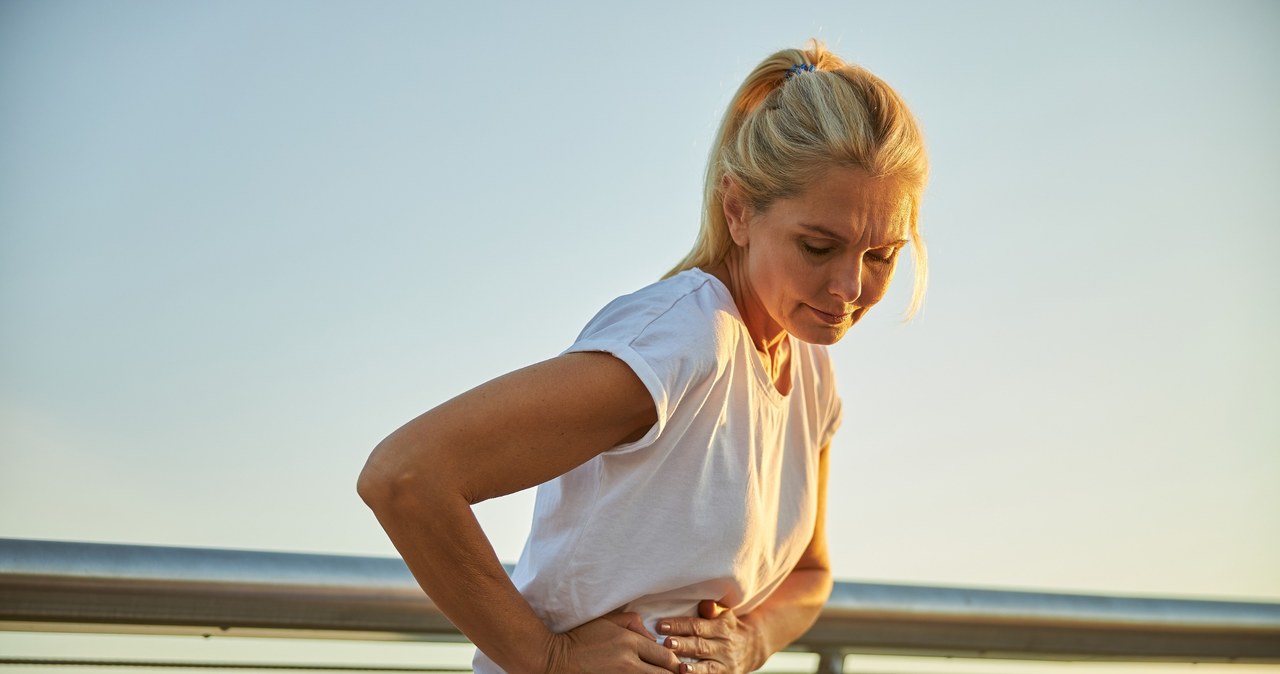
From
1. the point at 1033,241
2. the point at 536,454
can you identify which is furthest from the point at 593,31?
the point at 536,454

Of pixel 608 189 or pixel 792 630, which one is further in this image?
pixel 608 189

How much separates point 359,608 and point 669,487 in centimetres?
71

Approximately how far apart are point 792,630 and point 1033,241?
356 centimetres

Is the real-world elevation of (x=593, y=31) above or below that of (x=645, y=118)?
above

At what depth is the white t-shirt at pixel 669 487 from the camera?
1.17 meters

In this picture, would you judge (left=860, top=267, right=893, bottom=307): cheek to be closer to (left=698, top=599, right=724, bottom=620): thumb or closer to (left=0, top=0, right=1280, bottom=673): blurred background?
(left=698, top=599, right=724, bottom=620): thumb

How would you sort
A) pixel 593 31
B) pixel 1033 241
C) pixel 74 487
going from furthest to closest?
pixel 1033 241, pixel 593 31, pixel 74 487

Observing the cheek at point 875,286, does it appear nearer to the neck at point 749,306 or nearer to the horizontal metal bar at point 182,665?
the neck at point 749,306

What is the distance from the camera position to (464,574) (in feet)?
3.72

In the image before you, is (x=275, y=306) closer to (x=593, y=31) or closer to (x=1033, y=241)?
(x=593, y=31)

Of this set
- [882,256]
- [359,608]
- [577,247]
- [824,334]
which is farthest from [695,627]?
[577,247]

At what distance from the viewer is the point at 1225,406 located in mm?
5051

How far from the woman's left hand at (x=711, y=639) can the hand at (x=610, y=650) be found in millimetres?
36

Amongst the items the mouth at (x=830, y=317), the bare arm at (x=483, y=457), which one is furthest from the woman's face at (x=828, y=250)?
the bare arm at (x=483, y=457)
